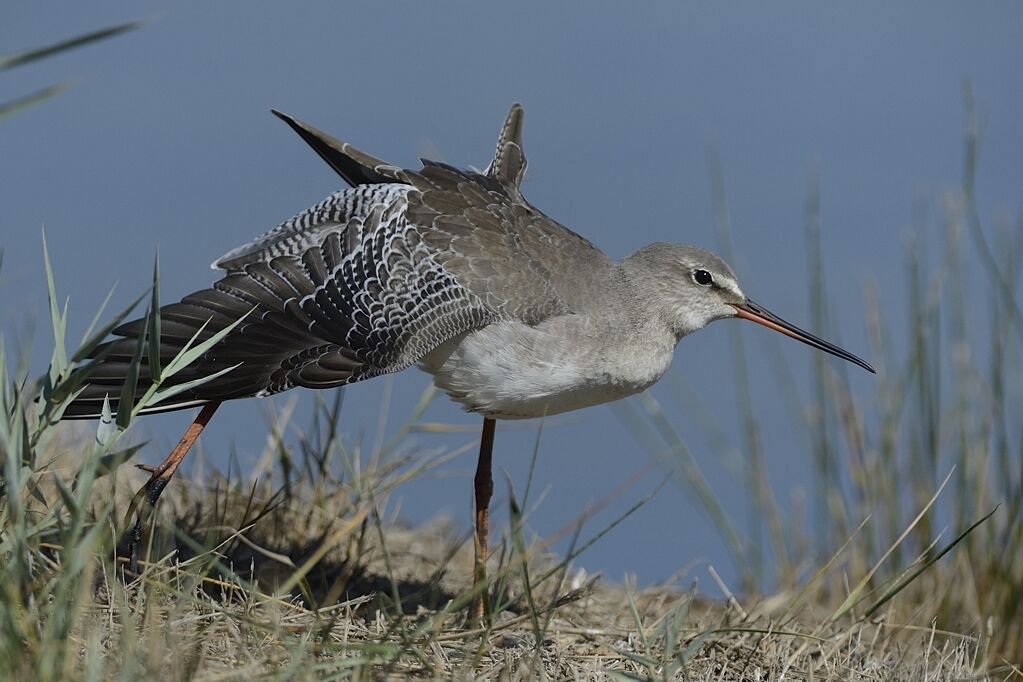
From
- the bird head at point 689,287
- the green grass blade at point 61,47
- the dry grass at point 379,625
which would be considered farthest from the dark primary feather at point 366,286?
the green grass blade at point 61,47

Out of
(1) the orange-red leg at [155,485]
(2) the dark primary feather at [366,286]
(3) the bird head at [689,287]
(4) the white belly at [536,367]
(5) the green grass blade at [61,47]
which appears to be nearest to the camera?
(5) the green grass blade at [61,47]

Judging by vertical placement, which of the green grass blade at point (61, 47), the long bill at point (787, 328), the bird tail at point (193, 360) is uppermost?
the green grass blade at point (61, 47)

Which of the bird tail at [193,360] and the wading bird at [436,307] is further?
the wading bird at [436,307]

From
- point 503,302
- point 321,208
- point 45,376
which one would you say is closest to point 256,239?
point 321,208

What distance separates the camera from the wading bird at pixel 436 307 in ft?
15.9

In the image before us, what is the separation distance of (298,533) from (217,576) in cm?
88

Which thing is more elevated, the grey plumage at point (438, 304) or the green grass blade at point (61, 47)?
the green grass blade at point (61, 47)

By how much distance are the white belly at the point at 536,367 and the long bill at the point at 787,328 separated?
815mm

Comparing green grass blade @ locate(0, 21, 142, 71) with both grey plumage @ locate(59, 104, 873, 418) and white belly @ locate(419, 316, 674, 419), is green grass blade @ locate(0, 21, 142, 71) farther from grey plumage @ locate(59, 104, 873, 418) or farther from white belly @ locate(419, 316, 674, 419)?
white belly @ locate(419, 316, 674, 419)

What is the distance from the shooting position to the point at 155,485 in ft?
16.1

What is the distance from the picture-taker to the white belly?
5.09m

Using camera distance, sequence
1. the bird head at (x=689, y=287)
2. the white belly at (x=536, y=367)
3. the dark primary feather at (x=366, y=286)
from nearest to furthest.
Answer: the dark primary feather at (x=366, y=286)
the white belly at (x=536, y=367)
the bird head at (x=689, y=287)

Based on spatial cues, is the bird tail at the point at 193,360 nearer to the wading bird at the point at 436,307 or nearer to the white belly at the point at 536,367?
the wading bird at the point at 436,307

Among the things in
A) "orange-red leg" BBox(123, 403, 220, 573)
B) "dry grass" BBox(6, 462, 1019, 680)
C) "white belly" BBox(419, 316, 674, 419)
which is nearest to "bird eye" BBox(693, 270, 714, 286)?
"white belly" BBox(419, 316, 674, 419)
